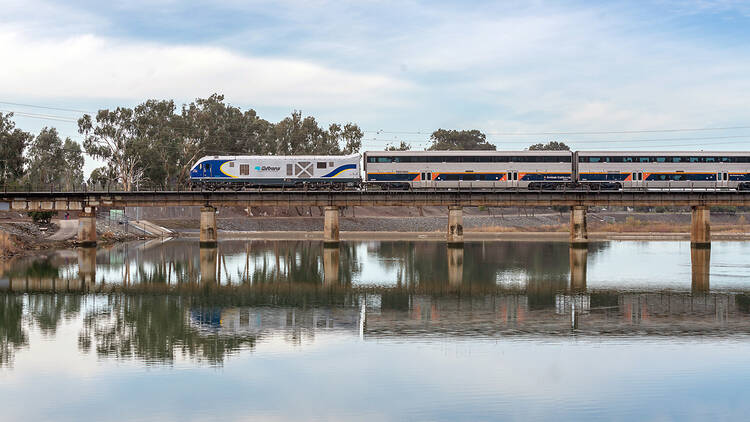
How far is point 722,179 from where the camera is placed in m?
92.2

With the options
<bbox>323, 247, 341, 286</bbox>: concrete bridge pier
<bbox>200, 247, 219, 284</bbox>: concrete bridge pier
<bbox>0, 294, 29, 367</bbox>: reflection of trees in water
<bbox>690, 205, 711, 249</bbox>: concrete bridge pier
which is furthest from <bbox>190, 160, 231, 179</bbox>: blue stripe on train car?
<bbox>690, 205, 711, 249</bbox>: concrete bridge pier

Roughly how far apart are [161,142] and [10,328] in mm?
113542

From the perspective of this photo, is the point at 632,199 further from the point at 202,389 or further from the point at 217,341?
the point at 202,389

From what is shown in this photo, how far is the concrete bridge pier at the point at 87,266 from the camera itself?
55.8 meters

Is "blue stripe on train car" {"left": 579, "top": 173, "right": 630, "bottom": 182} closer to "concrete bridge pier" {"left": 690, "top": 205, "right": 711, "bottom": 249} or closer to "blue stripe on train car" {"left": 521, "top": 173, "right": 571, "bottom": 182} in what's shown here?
"blue stripe on train car" {"left": 521, "top": 173, "right": 571, "bottom": 182}

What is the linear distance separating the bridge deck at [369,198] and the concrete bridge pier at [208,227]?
1145 mm

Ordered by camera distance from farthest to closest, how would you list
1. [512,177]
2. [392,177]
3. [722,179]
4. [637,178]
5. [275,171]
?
[512,177] < [637,178] < [392,177] < [722,179] < [275,171]

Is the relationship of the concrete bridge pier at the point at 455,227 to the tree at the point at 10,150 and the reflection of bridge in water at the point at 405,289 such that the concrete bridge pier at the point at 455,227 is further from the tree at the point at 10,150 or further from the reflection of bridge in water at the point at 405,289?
the tree at the point at 10,150

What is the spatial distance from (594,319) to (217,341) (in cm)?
1898

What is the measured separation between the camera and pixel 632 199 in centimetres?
9000

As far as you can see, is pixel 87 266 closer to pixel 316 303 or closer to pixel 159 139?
pixel 316 303

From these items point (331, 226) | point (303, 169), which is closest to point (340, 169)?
point (303, 169)

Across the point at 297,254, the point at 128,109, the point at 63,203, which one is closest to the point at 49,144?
the point at 128,109

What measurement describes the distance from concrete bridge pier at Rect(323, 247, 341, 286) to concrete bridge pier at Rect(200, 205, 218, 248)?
13.9m
